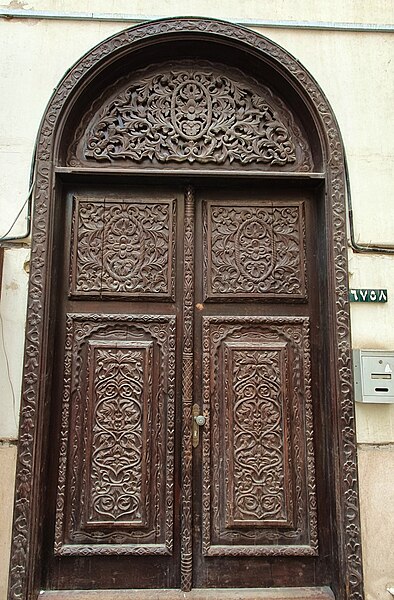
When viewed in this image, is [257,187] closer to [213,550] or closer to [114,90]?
[114,90]

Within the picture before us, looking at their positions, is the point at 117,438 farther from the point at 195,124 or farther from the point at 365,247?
the point at 195,124

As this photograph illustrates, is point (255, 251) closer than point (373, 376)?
No

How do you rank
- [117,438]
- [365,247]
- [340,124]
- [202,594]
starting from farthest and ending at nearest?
[340,124] → [365,247] → [117,438] → [202,594]

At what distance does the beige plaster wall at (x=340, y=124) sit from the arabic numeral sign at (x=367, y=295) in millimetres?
45

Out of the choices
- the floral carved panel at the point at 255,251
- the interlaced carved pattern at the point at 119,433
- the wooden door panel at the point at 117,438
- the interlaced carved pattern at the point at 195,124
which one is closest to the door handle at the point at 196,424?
the wooden door panel at the point at 117,438

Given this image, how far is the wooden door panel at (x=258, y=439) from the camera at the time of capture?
95.6 inches

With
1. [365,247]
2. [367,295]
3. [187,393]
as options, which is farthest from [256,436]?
[365,247]

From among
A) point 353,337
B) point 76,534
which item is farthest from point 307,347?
point 76,534

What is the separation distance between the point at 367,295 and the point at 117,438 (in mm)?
1622

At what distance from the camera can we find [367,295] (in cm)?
253

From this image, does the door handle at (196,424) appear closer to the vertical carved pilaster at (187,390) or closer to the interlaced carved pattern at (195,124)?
the vertical carved pilaster at (187,390)

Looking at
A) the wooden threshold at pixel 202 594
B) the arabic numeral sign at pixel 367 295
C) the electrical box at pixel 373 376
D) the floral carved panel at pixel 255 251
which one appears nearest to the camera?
the wooden threshold at pixel 202 594

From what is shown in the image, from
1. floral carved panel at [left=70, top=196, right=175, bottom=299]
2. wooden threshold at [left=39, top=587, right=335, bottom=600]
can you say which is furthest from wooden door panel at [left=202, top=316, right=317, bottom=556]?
floral carved panel at [left=70, top=196, right=175, bottom=299]

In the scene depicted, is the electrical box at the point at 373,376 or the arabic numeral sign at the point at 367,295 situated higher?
the arabic numeral sign at the point at 367,295
